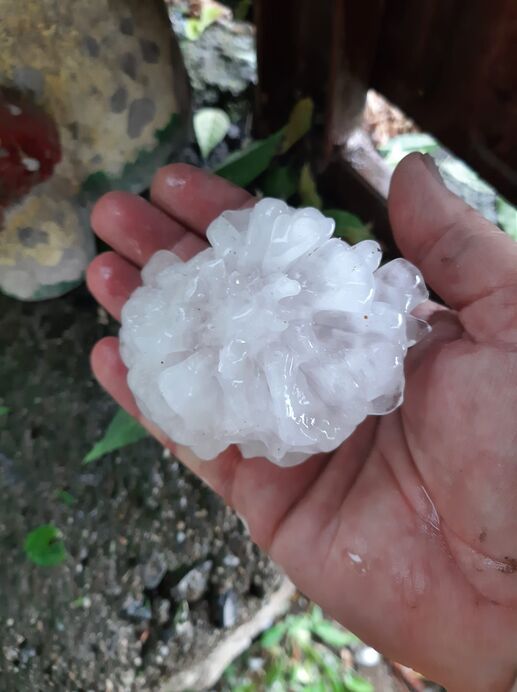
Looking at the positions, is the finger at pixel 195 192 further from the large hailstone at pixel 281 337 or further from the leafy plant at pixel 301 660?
the leafy plant at pixel 301 660

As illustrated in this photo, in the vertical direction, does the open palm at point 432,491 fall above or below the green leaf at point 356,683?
above

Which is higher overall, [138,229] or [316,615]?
[138,229]

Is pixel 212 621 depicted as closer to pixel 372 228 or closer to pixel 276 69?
pixel 372 228

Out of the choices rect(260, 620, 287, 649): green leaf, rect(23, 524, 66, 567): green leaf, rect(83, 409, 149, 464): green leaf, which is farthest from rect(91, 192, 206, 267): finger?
rect(260, 620, 287, 649): green leaf

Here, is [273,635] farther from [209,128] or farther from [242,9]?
[242,9]

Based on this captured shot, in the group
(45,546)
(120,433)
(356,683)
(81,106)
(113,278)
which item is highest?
(81,106)

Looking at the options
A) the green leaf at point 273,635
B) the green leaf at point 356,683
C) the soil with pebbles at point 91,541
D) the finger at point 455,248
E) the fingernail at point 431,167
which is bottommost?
the green leaf at point 356,683

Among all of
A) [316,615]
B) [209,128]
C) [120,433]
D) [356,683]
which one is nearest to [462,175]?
Answer: [209,128]

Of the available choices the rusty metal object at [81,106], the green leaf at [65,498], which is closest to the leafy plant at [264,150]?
the rusty metal object at [81,106]
